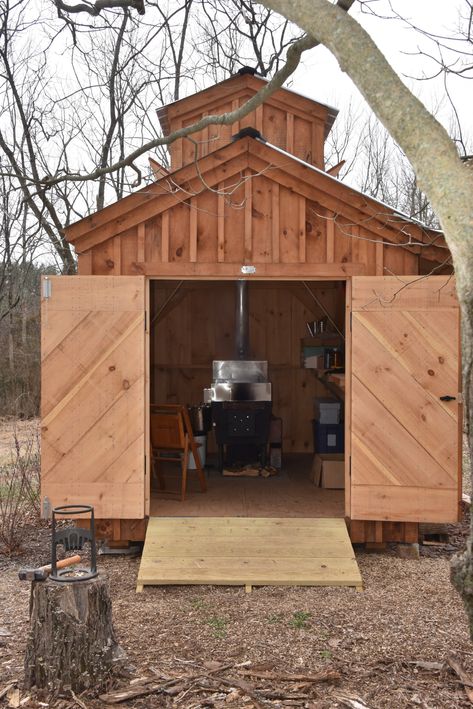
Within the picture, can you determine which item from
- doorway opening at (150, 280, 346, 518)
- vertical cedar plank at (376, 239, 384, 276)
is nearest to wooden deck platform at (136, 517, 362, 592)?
vertical cedar plank at (376, 239, 384, 276)

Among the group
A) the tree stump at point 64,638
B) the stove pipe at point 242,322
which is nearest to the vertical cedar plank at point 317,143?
the stove pipe at point 242,322

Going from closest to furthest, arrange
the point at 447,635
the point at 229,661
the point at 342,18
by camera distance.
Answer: the point at 342,18
the point at 229,661
the point at 447,635

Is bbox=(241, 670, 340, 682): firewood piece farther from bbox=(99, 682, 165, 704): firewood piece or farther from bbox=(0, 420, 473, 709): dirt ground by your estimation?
bbox=(99, 682, 165, 704): firewood piece

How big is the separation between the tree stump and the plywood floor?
3074 millimetres

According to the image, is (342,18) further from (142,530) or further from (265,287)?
(265,287)

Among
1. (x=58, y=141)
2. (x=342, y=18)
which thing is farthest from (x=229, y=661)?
(x=58, y=141)

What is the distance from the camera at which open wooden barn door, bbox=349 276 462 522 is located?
7.04 metres

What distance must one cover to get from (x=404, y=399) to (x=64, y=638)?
388 cm

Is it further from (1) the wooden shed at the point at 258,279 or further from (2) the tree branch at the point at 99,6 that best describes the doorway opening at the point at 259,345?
(2) the tree branch at the point at 99,6

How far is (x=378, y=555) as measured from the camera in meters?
7.42

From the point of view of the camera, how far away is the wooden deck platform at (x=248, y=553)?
647cm

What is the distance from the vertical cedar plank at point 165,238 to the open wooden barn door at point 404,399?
1753 mm

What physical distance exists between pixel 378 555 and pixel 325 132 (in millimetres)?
5705

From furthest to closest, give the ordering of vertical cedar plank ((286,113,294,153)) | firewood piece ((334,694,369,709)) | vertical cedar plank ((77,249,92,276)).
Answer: vertical cedar plank ((286,113,294,153)), vertical cedar plank ((77,249,92,276)), firewood piece ((334,694,369,709))
